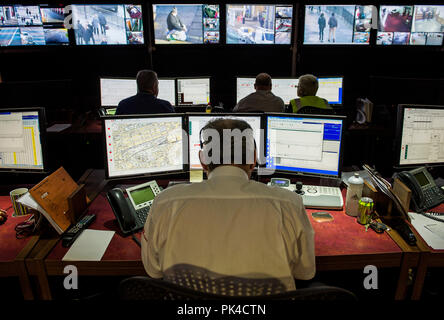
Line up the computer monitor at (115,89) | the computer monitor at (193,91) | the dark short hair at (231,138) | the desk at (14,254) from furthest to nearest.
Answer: the computer monitor at (193,91) < the computer monitor at (115,89) < the desk at (14,254) < the dark short hair at (231,138)

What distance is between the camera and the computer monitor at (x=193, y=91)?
431 cm

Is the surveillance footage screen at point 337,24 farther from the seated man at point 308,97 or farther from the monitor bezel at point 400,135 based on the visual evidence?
the monitor bezel at point 400,135

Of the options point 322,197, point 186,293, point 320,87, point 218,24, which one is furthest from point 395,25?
point 186,293

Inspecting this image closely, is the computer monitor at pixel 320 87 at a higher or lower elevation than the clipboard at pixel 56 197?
higher

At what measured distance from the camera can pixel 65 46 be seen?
452 centimetres

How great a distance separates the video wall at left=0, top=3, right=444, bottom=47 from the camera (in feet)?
14.4

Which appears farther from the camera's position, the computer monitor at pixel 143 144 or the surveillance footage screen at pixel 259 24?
the surveillance footage screen at pixel 259 24

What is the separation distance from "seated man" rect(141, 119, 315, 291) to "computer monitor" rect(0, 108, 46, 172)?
3.88 feet

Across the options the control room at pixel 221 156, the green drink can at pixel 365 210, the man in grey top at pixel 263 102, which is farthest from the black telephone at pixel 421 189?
the man in grey top at pixel 263 102

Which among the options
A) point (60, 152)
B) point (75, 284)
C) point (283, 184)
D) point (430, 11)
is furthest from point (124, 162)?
point (430, 11)

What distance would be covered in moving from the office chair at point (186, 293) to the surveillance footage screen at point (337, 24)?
433cm

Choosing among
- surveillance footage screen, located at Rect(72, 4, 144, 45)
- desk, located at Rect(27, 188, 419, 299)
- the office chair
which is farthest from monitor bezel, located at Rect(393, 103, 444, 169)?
surveillance footage screen, located at Rect(72, 4, 144, 45)

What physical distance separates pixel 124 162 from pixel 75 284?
2.44 feet
